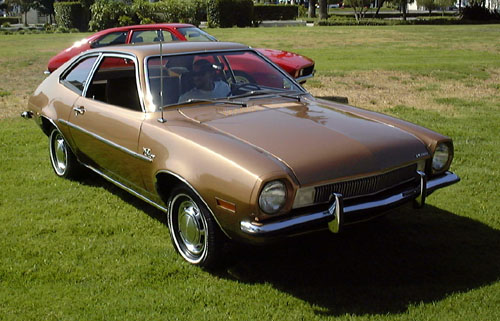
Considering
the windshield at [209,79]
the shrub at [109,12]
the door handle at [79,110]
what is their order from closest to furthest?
the windshield at [209,79] < the door handle at [79,110] < the shrub at [109,12]

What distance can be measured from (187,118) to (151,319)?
5.11 feet

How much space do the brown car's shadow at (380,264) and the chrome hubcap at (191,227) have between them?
23cm

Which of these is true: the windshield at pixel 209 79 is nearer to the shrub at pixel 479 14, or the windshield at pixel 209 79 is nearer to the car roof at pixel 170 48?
the car roof at pixel 170 48

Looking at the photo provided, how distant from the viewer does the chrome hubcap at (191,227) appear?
4.08m

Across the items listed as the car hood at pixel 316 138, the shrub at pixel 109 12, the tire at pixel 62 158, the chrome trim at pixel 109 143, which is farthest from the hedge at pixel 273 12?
the car hood at pixel 316 138

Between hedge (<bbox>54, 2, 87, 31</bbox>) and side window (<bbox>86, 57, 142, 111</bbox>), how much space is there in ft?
122

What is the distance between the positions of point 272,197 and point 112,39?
30.5ft

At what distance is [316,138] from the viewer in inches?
159

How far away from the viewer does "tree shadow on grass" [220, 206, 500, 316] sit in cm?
379

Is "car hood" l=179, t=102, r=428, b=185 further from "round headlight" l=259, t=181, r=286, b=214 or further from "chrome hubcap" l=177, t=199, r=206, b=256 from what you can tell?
"chrome hubcap" l=177, t=199, r=206, b=256

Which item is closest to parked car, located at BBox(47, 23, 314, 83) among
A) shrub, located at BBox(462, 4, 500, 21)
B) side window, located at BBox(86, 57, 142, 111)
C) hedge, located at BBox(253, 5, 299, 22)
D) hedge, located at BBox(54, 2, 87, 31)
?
side window, located at BBox(86, 57, 142, 111)

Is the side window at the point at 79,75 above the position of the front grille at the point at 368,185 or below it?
above

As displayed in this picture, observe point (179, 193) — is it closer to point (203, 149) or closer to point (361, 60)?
point (203, 149)

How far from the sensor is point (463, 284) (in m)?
3.93
